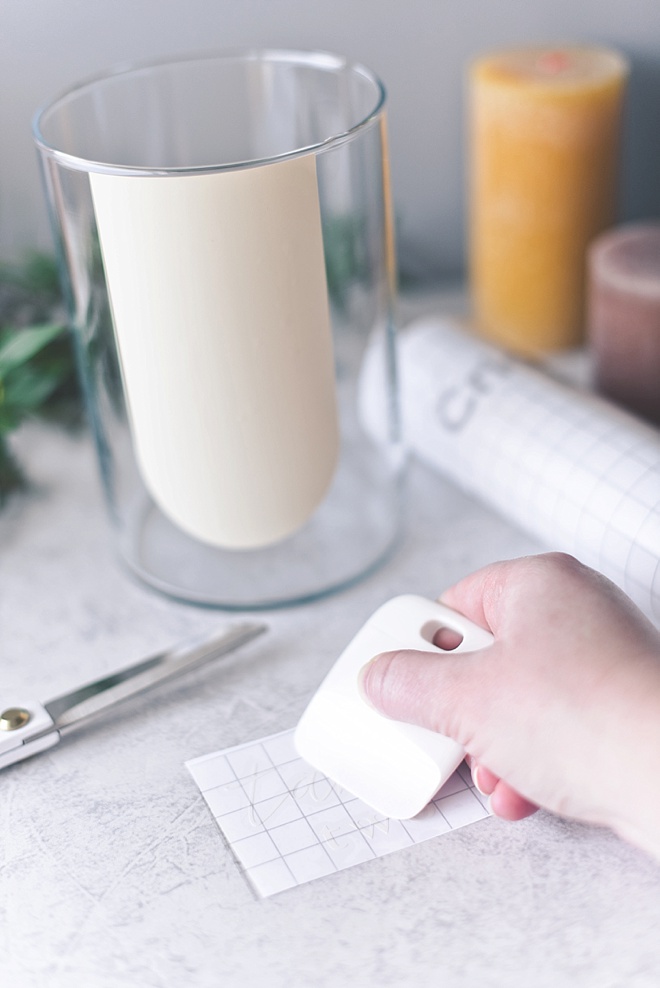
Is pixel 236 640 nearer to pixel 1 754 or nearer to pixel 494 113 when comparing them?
pixel 1 754

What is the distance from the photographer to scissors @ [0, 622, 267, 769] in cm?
42

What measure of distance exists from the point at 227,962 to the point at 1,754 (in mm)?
133

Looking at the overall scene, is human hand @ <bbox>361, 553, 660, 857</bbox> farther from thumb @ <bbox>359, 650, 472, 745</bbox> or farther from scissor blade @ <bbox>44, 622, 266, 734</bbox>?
scissor blade @ <bbox>44, 622, 266, 734</bbox>

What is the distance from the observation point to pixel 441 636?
42cm

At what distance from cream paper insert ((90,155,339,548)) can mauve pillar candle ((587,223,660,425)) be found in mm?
190

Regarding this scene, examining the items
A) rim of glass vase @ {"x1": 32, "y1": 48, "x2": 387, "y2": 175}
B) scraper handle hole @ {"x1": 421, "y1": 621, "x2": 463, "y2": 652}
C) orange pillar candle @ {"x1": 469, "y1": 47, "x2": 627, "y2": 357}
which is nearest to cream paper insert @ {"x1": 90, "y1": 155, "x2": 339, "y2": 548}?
rim of glass vase @ {"x1": 32, "y1": 48, "x2": 387, "y2": 175}

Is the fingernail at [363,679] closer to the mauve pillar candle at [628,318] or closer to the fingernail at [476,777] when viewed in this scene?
the fingernail at [476,777]

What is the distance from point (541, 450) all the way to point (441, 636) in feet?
0.47

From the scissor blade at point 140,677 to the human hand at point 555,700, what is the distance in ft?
0.35

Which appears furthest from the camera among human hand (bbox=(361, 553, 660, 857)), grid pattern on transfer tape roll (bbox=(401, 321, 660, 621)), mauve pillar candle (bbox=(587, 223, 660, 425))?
mauve pillar candle (bbox=(587, 223, 660, 425))

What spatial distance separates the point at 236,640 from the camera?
18.8 inches

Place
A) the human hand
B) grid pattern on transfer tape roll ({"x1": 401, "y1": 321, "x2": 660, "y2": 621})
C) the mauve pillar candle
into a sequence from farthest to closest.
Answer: the mauve pillar candle
grid pattern on transfer tape roll ({"x1": 401, "y1": 321, "x2": 660, "y2": 621})
the human hand

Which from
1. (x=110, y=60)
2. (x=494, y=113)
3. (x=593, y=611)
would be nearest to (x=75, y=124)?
(x=110, y=60)

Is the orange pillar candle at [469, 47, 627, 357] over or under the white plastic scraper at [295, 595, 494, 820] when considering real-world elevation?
over
